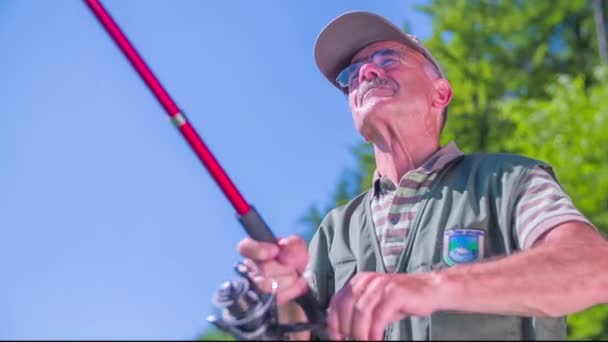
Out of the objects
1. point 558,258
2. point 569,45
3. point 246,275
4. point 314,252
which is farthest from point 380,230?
point 569,45

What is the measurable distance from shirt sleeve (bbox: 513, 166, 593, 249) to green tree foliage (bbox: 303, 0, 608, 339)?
7238 millimetres

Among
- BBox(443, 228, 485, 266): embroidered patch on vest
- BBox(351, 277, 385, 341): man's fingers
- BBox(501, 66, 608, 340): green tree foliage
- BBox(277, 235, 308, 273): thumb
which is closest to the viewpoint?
BBox(351, 277, 385, 341): man's fingers

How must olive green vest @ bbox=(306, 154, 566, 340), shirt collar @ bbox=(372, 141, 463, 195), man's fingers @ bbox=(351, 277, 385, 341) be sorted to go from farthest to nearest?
1. shirt collar @ bbox=(372, 141, 463, 195)
2. olive green vest @ bbox=(306, 154, 566, 340)
3. man's fingers @ bbox=(351, 277, 385, 341)

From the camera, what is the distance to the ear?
Answer: 259cm

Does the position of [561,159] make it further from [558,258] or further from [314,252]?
[558,258]

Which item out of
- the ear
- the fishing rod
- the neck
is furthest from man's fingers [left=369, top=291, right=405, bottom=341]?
the ear

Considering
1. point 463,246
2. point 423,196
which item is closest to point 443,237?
point 463,246

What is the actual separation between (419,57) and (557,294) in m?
1.29

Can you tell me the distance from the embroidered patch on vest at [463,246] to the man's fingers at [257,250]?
2.19 feet

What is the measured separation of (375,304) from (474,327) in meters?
0.37

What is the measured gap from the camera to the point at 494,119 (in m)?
12.0

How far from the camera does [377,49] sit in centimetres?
259

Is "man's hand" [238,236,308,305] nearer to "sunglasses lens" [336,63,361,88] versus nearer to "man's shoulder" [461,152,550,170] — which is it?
"man's shoulder" [461,152,550,170]

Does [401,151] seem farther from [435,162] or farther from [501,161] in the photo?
[501,161]
